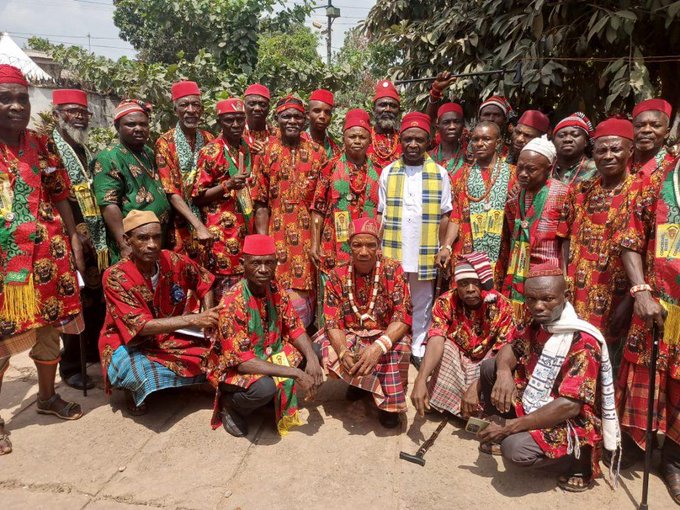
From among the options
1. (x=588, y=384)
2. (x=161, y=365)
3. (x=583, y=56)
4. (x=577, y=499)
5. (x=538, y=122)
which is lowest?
(x=577, y=499)

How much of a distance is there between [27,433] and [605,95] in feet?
19.0

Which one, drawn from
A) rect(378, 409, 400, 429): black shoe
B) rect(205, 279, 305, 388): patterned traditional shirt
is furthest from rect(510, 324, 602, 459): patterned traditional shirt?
rect(205, 279, 305, 388): patterned traditional shirt

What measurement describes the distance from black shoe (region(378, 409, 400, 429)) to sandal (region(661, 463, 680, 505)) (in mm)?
1639

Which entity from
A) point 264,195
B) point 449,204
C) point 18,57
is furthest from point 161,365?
point 18,57

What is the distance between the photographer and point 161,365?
12.1ft

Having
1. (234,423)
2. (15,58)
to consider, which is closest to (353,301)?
(234,423)

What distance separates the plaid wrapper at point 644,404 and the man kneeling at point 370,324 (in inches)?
54.4

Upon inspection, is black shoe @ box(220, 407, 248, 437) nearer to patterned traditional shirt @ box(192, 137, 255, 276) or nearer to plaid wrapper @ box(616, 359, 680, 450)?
patterned traditional shirt @ box(192, 137, 255, 276)

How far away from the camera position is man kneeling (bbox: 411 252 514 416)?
346 cm

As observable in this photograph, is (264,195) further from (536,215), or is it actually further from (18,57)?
(18,57)

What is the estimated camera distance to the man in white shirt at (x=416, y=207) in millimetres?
4195

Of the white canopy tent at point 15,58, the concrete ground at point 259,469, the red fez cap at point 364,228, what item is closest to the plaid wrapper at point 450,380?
the concrete ground at point 259,469

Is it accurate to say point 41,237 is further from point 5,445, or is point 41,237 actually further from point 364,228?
point 364,228

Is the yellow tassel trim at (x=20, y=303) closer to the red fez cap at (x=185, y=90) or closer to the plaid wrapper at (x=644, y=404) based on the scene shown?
the red fez cap at (x=185, y=90)
